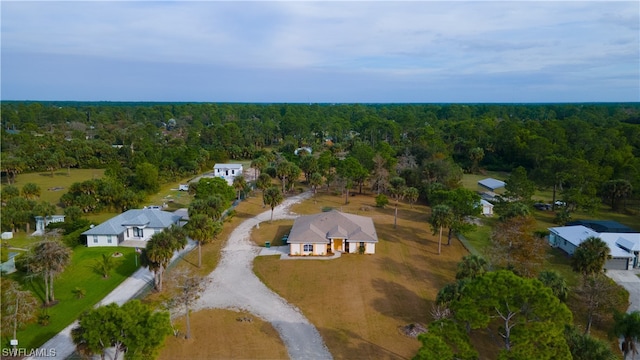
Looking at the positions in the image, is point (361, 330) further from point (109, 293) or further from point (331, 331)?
point (109, 293)

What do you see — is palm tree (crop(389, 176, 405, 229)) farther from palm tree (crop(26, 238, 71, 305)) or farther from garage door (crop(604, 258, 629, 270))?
palm tree (crop(26, 238, 71, 305))

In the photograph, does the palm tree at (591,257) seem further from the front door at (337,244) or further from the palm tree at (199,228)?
the palm tree at (199,228)

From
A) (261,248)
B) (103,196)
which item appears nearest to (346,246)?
(261,248)

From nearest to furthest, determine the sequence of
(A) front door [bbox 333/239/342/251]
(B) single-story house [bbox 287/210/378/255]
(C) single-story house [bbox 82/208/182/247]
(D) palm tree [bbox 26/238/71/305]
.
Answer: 1. (D) palm tree [bbox 26/238/71/305]
2. (B) single-story house [bbox 287/210/378/255]
3. (A) front door [bbox 333/239/342/251]
4. (C) single-story house [bbox 82/208/182/247]

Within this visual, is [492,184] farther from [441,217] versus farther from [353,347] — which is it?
[353,347]

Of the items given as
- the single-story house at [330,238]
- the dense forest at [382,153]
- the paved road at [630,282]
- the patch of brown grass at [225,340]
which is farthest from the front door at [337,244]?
the paved road at [630,282]

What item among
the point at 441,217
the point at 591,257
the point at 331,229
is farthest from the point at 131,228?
the point at 591,257

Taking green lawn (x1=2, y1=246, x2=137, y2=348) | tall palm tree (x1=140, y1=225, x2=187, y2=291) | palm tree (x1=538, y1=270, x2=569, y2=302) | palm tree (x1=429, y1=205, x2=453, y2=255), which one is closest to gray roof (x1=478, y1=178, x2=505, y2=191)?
palm tree (x1=429, y1=205, x2=453, y2=255)
